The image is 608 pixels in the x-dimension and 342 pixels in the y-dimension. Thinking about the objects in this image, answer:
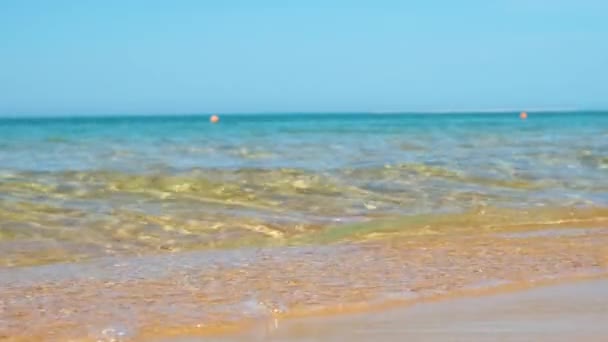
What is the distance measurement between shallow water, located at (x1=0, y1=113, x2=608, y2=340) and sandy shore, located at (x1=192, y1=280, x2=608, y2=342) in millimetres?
267

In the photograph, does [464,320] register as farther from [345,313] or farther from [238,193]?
[238,193]

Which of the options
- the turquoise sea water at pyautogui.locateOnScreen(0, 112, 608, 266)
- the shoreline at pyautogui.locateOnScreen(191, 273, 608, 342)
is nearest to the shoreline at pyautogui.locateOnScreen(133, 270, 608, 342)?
the shoreline at pyautogui.locateOnScreen(191, 273, 608, 342)

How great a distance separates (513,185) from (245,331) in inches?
285

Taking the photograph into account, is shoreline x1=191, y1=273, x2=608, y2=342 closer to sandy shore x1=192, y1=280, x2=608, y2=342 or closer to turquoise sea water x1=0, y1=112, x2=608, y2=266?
sandy shore x1=192, y1=280, x2=608, y2=342

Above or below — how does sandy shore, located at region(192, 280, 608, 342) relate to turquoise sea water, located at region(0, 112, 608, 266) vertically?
above

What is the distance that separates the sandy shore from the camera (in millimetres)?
3707

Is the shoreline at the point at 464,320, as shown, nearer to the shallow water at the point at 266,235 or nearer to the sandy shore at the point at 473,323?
the sandy shore at the point at 473,323

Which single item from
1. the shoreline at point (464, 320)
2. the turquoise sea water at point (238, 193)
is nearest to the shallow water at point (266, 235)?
the turquoise sea water at point (238, 193)

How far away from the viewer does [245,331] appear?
3.89 metres

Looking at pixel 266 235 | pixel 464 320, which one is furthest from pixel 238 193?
pixel 464 320

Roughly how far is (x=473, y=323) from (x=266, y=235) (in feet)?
11.4

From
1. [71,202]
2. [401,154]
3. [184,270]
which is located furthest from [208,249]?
[401,154]

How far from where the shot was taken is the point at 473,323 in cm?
395

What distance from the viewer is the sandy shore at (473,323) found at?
12.2 feet
